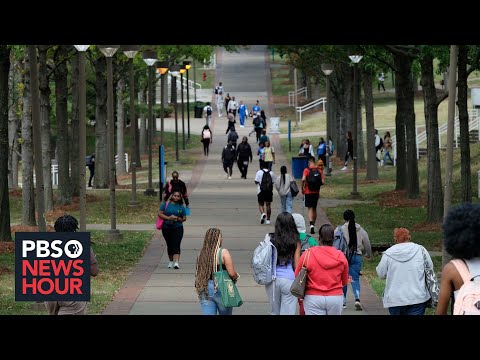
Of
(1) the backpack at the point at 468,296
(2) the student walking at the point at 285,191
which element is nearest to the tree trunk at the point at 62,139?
(2) the student walking at the point at 285,191

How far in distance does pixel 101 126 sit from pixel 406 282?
28815 mm

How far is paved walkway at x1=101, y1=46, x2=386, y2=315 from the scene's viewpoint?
1834 centimetres

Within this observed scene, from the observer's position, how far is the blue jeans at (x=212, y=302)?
513 inches

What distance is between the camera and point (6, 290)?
64.3 feet

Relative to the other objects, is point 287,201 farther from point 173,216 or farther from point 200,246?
point 173,216

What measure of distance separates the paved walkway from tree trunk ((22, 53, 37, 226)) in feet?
5.33

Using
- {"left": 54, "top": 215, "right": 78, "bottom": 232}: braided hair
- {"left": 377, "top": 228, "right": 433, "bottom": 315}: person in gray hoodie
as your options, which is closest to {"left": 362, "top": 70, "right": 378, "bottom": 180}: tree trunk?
{"left": 377, "top": 228, "right": 433, "bottom": 315}: person in gray hoodie

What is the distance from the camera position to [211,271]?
42.9 ft

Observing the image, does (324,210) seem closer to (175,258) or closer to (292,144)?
(175,258)

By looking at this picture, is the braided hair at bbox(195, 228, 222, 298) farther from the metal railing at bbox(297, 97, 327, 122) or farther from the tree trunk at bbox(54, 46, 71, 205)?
the metal railing at bbox(297, 97, 327, 122)

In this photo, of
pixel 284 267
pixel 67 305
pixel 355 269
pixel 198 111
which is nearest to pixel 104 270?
pixel 355 269

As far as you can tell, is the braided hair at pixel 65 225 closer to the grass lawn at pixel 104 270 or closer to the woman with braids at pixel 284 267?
the woman with braids at pixel 284 267
